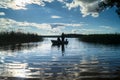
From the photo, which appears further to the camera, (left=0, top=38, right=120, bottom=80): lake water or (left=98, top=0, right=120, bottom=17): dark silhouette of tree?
(left=98, top=0, right=120, bottom=17): dark silhouette of tree

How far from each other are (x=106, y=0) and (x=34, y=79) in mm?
19167

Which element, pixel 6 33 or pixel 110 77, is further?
pixel 6 33

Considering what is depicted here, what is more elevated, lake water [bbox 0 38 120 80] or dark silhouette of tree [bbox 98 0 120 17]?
dark silhouette of tree [bbox 98 0 120 17]

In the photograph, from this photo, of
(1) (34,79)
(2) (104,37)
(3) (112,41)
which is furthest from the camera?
(2) (104,37)

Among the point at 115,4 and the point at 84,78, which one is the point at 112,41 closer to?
the point at 115,4

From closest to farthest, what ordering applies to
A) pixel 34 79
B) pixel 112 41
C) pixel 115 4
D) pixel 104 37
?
pixel 34 79 → pixel 115 4 → pixel 112 41 → pixel 104 37

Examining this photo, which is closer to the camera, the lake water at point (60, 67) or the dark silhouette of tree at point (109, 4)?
the lake water at point (60, 67)

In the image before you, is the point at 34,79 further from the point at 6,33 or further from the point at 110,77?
the point at 6,33

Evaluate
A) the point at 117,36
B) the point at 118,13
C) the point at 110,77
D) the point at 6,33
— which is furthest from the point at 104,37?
the point at 110,77

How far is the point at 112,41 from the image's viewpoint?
343 feet

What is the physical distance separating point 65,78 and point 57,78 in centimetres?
51

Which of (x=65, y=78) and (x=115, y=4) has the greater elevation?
(x=115, y=4)

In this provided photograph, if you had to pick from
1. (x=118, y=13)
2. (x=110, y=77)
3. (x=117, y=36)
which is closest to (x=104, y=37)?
(x=117, y=36)

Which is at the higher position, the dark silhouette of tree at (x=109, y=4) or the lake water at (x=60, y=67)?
the dark silhouette of tree at (x=109, y=4)
